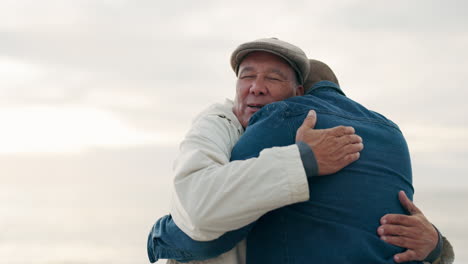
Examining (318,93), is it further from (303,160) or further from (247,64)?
(303,160)

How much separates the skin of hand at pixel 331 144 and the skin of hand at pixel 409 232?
339 mm

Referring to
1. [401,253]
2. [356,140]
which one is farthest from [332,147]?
[401,253]

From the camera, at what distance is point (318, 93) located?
3465mm

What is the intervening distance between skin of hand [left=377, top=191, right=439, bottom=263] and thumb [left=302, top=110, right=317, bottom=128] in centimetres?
54

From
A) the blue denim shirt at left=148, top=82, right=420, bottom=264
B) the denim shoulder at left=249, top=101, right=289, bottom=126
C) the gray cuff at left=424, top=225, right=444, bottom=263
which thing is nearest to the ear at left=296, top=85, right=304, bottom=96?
the blue denim shirt at left=148, top=82, right=420, bottom=264

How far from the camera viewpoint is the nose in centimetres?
351

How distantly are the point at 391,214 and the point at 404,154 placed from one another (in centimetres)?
37

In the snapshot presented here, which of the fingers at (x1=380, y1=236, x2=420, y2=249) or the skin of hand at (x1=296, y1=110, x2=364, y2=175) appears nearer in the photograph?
the skin of hand at (x1=296, y1=110, x2=364, y2=175)

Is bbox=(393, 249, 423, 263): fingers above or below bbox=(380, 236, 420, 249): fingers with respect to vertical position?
below

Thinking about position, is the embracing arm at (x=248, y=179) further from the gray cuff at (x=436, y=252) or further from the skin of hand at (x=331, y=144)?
the gray cuff at (x=436, y=252)

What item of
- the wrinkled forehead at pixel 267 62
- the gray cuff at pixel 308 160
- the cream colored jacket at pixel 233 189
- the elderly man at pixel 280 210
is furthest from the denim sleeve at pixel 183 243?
the wrinkled forehead at pixel 267 62

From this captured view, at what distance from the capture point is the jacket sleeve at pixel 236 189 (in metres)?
2.83

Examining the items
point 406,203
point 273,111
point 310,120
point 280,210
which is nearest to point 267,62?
point 273,111

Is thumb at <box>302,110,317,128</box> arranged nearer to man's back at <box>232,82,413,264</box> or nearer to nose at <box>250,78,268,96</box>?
man's back at <box>232,82,413,264</box>
